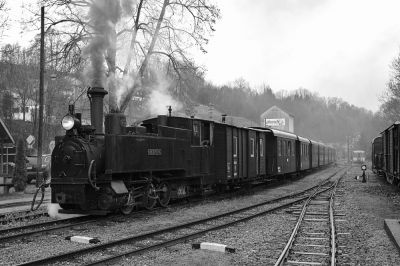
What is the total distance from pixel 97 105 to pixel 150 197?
300cm

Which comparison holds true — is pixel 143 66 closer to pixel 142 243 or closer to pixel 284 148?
pixel 284 148

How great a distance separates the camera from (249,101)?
10194cm

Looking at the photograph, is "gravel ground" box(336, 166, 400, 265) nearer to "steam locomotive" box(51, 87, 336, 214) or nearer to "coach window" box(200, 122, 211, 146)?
"steam locomotive" box(51, 87, 336, 214)

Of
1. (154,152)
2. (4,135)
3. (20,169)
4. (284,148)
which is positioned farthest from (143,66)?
(154,152)

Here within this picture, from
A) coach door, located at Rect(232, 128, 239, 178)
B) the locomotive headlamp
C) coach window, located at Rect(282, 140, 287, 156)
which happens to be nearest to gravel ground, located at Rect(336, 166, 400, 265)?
coach door, located at Rect(232, 128, 239, 178)

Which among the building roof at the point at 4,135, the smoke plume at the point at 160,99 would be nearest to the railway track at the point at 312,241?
the smoke plume at the point at 160,99

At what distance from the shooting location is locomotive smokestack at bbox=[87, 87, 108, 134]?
1023cm

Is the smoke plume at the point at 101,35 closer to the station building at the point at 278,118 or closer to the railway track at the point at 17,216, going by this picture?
the railway track at the point at 17,216

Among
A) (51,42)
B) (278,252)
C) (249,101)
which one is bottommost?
(278,252)

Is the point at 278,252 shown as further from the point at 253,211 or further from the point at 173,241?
the point at 253,211

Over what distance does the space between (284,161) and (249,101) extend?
7897 centimetres

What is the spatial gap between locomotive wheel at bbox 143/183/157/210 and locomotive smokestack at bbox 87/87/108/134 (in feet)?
7.05

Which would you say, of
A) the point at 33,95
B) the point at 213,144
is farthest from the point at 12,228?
the point at 33,95

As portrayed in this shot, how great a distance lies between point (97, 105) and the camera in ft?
33.8
